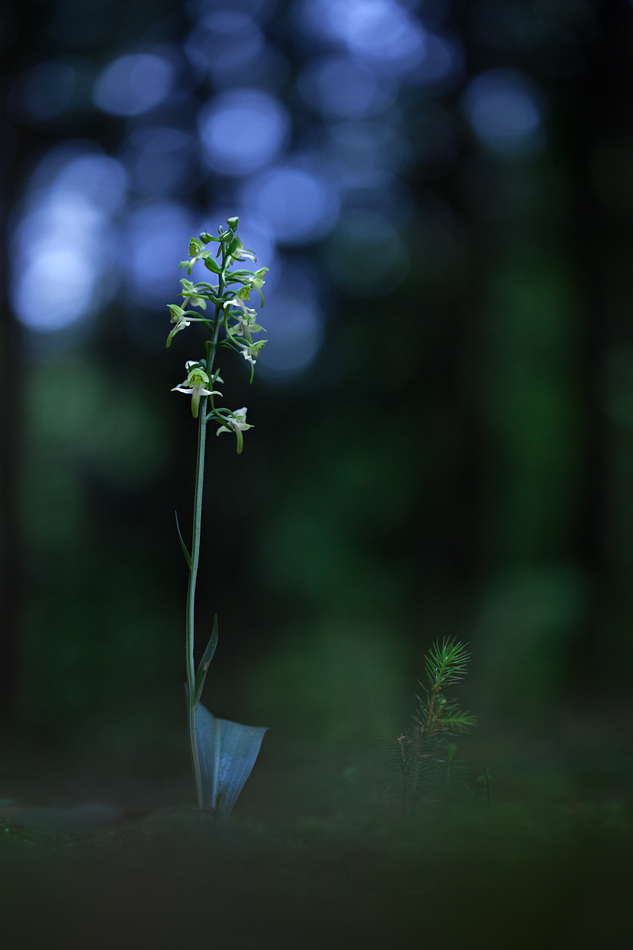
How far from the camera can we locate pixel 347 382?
8.02ft

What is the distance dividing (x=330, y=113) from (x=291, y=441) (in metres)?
1.52

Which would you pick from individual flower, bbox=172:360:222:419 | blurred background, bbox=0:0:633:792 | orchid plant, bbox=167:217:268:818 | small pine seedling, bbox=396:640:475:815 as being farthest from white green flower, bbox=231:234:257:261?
blurred background, bbox=0:0:633:792

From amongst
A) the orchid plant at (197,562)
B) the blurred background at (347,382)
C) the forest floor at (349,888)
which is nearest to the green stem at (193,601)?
the orchid plant at (197,562)

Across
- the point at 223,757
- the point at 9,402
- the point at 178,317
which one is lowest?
the point at 223,757

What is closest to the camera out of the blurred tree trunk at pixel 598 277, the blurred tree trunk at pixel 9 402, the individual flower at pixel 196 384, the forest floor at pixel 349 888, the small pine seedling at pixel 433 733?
the forest floor at pixel 349 888

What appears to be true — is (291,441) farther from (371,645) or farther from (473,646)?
(473,646)

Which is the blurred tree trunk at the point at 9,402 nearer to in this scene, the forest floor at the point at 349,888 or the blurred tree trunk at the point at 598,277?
the forest floor at the point at 349,888

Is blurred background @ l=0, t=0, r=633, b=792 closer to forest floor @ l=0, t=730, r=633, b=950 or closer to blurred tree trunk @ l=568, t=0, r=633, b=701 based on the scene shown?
blurred tree trunk @ l=568, t=0, r=633, b=701

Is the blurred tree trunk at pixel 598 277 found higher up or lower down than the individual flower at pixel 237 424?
higher up

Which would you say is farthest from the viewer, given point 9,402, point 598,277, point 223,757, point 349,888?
point 598,277

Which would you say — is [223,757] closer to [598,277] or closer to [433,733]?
[433,733]

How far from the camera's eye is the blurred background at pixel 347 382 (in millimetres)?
2125

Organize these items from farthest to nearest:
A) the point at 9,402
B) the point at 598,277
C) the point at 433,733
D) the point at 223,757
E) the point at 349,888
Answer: the point at 598,277, the point at 9,402, the point at 223,757, the point at 433,733, the point at 349,888

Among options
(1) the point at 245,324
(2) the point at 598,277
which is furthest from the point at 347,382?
(1) the point at 245,324
